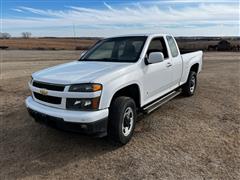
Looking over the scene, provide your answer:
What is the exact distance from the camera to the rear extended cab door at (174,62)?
5520mm

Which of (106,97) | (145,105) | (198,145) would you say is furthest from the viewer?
(145,105)

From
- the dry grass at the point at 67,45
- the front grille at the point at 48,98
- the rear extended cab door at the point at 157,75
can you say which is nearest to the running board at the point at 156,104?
the rear extended cab door at the point at 157,75

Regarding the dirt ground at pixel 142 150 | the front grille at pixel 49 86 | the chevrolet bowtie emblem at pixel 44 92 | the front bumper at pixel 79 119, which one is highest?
the front grille at pixel 49 86

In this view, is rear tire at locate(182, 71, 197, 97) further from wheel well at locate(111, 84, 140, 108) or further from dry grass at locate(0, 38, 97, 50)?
dry grass at locate(0, 38, 97, 50)

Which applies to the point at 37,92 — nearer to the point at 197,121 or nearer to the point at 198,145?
the point at 198,145

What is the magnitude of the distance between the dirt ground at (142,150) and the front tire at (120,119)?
21cm

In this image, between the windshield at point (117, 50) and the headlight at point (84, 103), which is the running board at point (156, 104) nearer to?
the windshield at point (117, 50)

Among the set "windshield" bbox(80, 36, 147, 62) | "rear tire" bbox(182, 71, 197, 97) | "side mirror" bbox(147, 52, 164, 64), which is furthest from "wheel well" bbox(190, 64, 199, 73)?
"side mirror" bbox(147, 52, 164, 64)

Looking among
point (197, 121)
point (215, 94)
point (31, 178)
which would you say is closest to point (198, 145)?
point (197, 121)

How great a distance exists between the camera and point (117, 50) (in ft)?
16.4

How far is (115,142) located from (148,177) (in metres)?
1.01

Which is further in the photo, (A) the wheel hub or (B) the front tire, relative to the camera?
(A) the wheel hub

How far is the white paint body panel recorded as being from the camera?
3.48 metres

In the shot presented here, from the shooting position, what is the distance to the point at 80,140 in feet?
14.0
